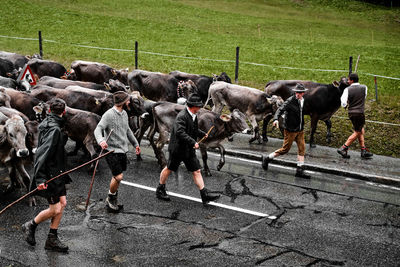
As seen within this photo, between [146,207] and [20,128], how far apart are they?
9.05 ft

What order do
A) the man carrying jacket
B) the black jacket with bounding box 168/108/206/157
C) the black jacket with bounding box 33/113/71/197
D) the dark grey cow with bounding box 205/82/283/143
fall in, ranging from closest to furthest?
1. the black jacket with bounding box 33/113/71/197
2. the black jacket with bounding box 168/108/206/157
3. the man carrying jacket
4. the dark grey cow with bounding box 205/82/283/143

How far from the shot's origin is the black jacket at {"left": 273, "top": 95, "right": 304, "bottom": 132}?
35.3ft

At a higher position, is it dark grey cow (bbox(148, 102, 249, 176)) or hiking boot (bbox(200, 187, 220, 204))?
dark grey cow (bbox(148, 102, 249, 176))

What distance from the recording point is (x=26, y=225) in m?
7.40

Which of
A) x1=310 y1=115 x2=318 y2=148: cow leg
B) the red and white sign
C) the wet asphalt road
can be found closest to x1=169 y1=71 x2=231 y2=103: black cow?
x1=310 y1=115 x2=318 y2=148: cow leg

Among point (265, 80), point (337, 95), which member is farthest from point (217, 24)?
point (337, 95)

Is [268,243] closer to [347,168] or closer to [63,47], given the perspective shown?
[347,168]

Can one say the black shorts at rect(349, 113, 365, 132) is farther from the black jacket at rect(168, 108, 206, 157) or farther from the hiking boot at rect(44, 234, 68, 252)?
the hiking boot at rect(44, 234, 68, 252)

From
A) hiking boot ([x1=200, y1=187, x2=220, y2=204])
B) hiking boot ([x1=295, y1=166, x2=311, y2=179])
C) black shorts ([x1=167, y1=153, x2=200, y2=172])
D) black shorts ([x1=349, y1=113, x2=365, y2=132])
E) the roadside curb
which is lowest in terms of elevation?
the roadside curb

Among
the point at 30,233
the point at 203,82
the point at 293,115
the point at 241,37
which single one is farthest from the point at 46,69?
the point at 241,37

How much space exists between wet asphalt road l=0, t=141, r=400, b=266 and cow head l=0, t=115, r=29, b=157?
1.04m

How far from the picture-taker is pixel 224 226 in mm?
Answer: 8297

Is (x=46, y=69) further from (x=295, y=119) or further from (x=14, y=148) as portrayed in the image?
(x=295, y=119)

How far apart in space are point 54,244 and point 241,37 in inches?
1109
